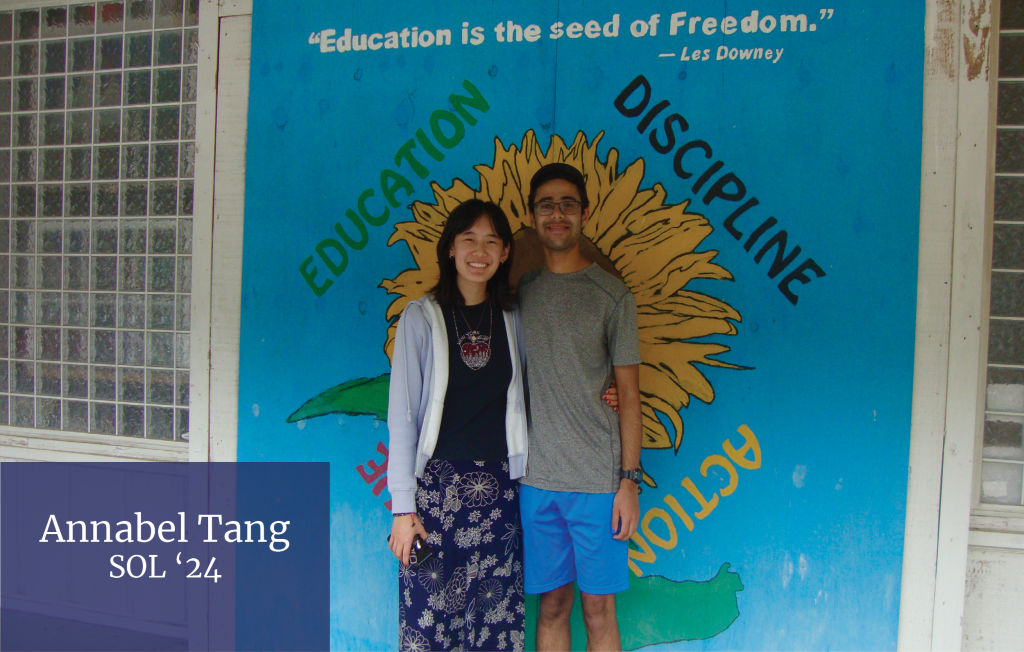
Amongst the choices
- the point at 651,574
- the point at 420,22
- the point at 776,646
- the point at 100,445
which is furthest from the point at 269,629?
the point at 420,22

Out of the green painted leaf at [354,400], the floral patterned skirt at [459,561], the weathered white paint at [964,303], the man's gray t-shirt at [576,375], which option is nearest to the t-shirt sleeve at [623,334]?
the man's gray t-shirt at [576,375]

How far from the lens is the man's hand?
5.81 ft

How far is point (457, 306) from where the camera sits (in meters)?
1.79

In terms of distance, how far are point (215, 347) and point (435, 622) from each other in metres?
1.62

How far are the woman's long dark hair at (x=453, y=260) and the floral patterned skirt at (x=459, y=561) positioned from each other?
1.71ft

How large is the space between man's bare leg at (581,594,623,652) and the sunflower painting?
1.74 feet

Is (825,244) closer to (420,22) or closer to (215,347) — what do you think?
(420,22)

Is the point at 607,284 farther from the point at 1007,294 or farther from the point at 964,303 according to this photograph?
the point at 1007,294

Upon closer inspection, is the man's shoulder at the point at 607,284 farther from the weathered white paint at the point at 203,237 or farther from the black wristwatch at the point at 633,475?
the weathered white paint at the point at 203,237

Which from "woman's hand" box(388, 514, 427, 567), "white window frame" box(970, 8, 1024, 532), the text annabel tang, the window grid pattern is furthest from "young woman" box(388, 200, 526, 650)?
the window grid pattern

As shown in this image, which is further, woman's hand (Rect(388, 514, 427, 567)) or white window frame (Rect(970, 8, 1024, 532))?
white window frame (Rect(970, 8, 1024, 532))

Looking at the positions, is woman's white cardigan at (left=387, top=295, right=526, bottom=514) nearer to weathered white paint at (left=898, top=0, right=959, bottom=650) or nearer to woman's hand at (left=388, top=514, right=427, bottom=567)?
woman's hand at (left=388, top=514, right=427, bottom=567)

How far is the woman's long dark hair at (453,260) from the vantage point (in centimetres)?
172

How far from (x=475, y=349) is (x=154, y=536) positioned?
2106 millimetres
